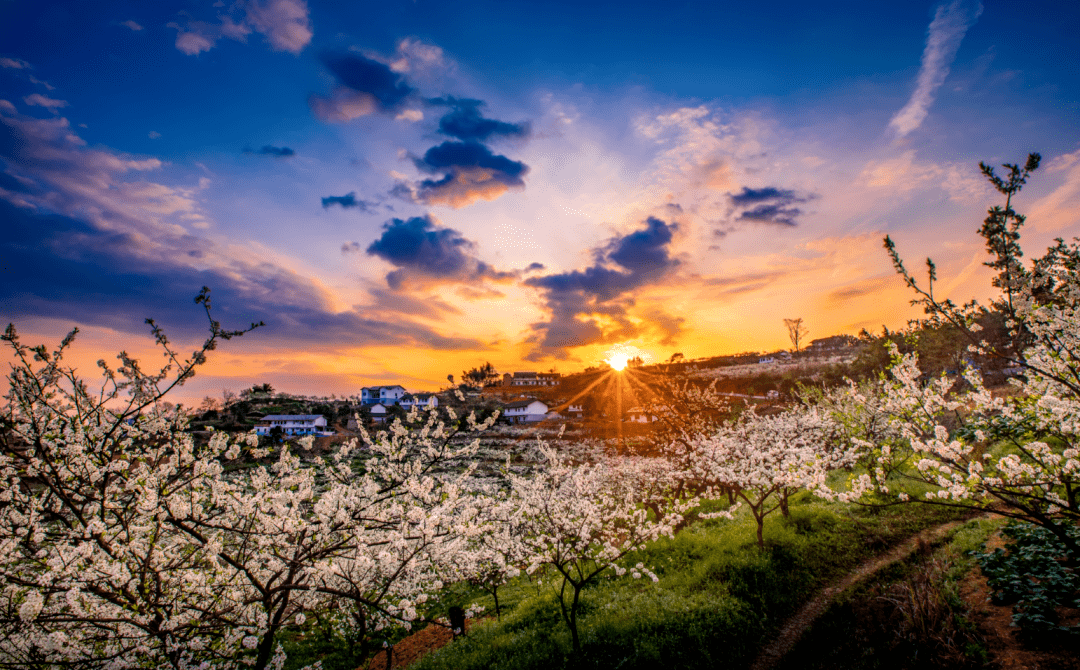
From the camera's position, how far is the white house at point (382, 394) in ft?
383

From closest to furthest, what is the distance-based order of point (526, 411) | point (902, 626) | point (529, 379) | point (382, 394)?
point (902, 626) → point (526, 411) → point (382, 394) → point (529, 379)

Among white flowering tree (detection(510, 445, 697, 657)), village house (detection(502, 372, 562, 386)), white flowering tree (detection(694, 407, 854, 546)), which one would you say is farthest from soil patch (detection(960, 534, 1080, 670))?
village house (detection(502, 372, 562, 386))

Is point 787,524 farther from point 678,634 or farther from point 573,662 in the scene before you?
point 573,662

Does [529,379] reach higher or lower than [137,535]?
higher

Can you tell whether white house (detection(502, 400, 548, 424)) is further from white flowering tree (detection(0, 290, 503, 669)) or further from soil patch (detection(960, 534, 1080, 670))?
white flowering tree (detection(0, 290, 503, 669))

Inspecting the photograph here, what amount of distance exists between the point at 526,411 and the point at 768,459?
86351mm

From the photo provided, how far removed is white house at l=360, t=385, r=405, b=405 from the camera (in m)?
117

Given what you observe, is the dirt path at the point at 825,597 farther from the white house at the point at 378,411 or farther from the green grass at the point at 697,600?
the white house at the point at 378,411

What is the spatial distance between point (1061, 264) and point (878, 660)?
32.3 feet

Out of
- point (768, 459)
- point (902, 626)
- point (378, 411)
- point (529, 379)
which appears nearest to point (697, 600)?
point (902, 626)

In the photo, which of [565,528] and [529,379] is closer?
[565,528]

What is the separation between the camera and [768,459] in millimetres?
17125

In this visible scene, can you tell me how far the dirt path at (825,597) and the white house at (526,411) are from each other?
84.8 m

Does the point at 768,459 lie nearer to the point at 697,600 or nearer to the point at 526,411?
the point at 697,600
